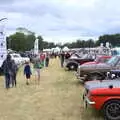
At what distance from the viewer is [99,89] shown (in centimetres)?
1160

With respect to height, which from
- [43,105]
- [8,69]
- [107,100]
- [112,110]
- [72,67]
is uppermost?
[8,69]

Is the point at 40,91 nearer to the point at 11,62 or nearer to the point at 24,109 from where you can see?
the point at 11,62

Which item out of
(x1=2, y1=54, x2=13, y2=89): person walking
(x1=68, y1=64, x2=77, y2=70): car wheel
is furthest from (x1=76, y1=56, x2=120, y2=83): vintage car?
(x1=68, y1=64, x2=77, y2=70): car wheel

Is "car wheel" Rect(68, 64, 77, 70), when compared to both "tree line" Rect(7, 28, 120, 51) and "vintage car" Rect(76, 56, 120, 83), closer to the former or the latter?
"vintage car" Rect(76, 56, 120, 83)

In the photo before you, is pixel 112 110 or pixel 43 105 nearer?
pixel 112 110

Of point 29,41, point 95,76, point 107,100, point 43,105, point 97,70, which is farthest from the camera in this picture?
point 29,41

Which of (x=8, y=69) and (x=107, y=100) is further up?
(x=8, y=69)

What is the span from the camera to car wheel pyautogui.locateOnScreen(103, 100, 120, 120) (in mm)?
11508

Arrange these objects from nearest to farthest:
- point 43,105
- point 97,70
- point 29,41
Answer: point 43,105, point 97,70, point 29,41

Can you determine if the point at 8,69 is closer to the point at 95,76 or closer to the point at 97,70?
the point at 95,76

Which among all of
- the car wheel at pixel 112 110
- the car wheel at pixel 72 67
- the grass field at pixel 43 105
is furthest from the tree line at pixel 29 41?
the car wheel at pixel 112 110

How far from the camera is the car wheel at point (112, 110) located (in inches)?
453

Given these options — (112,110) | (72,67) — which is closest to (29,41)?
(72,67)

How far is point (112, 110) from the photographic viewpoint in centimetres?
1157
